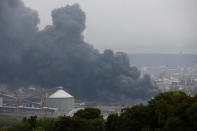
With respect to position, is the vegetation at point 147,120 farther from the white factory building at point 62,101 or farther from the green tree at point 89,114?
the white factory building at point 62,101

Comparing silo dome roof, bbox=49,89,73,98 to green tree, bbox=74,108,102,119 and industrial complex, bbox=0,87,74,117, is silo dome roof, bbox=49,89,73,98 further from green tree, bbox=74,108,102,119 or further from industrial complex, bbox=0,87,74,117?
green tree, bbox=74,108,102,119

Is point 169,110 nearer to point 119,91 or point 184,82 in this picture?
point 119,91

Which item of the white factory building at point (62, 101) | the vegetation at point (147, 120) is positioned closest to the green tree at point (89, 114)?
the vegetation at point (147, 120)

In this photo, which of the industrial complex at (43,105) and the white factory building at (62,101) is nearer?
the industrial complex at (43,105)

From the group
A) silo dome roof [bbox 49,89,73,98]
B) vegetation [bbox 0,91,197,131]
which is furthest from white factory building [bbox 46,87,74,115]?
vegetation [bbox 0,91,197,131]

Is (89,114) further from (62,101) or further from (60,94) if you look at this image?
(62,101)

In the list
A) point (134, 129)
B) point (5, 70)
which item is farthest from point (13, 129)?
point (5, 70)

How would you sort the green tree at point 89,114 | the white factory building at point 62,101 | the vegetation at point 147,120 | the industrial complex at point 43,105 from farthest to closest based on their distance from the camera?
the white factory building at point 62,101, the industrial complex at point 43,105, the green tree at point 89,114, the vegetation at point 147,120

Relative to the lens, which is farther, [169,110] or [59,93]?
[59,93]
